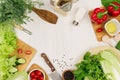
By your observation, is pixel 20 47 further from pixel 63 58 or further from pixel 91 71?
pixel 91 71

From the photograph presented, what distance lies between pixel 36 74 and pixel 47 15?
0.33 metres

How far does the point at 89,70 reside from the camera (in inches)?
82.0

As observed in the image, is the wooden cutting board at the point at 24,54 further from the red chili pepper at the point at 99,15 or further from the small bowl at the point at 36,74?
the red chili pepper at the point at 99,15

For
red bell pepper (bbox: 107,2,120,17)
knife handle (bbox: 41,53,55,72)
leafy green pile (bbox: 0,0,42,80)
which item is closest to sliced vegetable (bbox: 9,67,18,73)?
leafy green pile (bbox: 0,0,42,80)

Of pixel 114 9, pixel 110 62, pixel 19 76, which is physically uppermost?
pixel 114 9

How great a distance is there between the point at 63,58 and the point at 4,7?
442mm

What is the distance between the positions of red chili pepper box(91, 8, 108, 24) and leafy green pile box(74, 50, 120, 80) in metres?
0.18

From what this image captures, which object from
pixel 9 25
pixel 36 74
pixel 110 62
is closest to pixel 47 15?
pixel 9 25

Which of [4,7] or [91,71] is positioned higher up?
[4,7]

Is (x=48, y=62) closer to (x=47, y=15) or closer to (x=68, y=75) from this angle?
(x=68, y=75)

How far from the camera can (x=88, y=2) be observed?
2.21 meters

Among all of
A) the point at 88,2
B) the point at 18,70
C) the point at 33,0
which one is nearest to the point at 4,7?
the point at 33,0

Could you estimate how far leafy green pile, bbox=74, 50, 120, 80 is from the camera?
6.86ft

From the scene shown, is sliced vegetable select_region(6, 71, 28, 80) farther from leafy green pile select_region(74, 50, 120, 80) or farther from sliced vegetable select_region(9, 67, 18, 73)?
leafy green pile select_region(74, 50, 120, 80)
